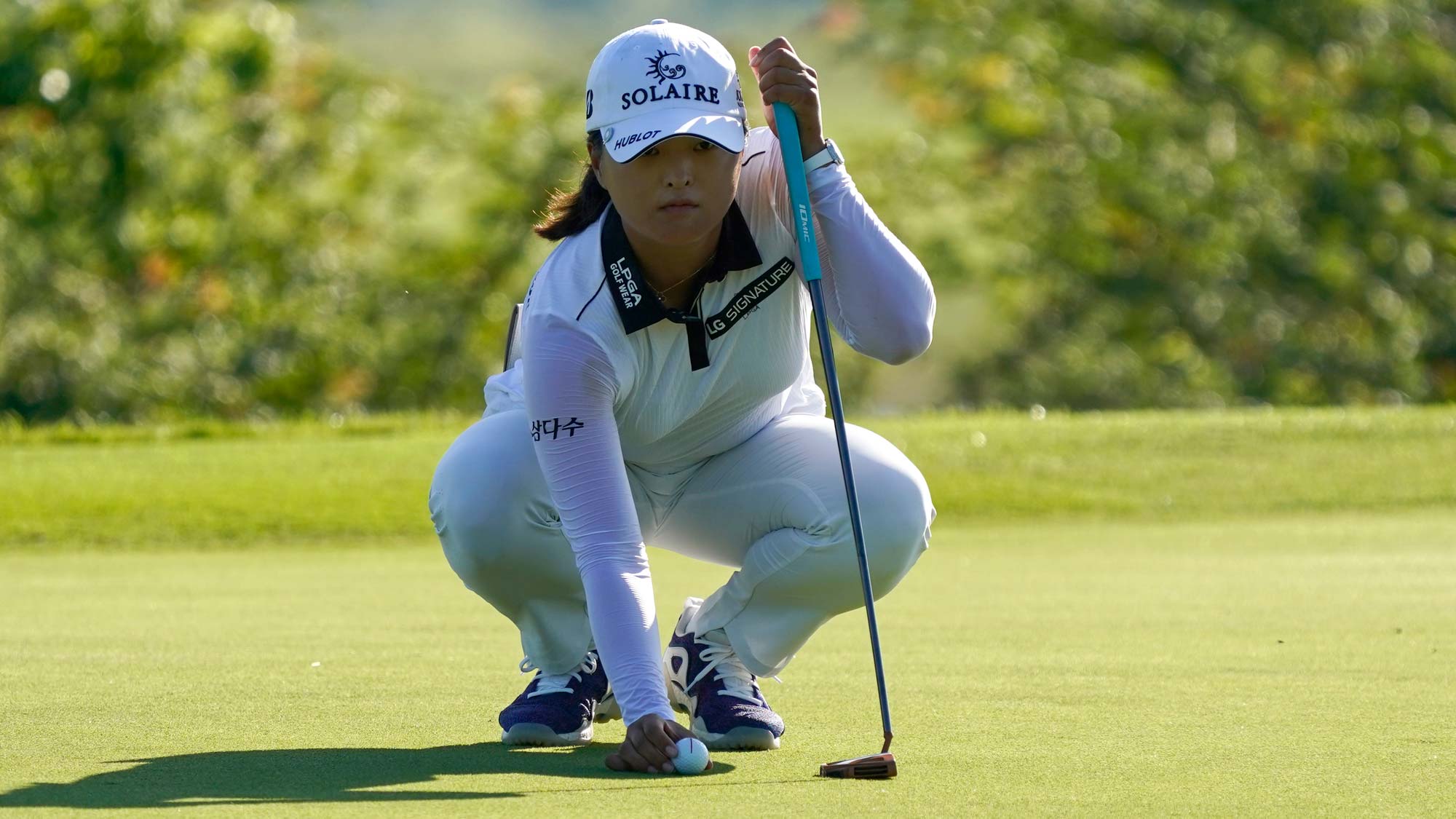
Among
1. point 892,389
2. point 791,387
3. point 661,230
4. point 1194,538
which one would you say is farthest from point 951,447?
point 892,389

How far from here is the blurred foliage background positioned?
22.4 meters

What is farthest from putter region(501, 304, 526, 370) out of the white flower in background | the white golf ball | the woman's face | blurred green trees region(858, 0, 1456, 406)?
blurred green trees region(858, 0, 1456, 406)

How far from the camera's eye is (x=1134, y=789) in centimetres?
282

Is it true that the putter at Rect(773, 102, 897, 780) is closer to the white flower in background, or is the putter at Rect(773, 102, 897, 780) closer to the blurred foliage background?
the blurred foliage background

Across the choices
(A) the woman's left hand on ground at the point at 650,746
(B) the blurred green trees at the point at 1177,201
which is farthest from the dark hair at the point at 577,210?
(B) the blurred green trees at the point at 1177,201

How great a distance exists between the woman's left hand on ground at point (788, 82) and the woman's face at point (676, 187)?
0.14 meters

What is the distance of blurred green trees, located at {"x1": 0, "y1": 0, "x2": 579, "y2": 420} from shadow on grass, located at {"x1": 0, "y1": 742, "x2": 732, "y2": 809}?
1824 centimetres

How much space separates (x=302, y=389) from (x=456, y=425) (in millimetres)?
11679

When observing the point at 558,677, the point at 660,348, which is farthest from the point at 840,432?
the point at 558,677

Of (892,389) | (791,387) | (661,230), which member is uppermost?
(661,230)

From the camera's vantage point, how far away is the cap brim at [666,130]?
3.12 metres

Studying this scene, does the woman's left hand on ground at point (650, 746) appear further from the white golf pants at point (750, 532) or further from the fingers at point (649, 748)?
the white golf pants at point (750, 532)

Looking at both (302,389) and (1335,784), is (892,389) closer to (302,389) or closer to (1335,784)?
(302,389)

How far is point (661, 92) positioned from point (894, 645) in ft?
6.81
